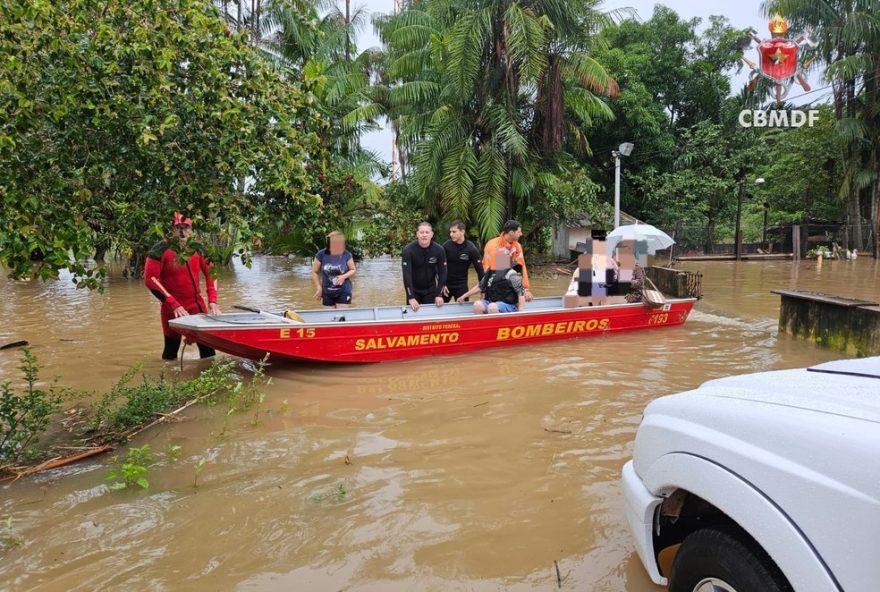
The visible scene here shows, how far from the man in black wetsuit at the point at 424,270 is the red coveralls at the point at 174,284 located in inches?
99.8

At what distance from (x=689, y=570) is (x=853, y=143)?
3094 cm

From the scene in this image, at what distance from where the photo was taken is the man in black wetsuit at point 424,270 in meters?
8.29

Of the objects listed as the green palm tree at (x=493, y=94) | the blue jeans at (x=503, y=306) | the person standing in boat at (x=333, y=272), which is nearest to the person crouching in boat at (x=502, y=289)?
the blue jeans at (x=503, y=306)

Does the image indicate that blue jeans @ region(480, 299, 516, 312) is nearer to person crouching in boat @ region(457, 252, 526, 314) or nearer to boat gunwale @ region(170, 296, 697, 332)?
person crouching in boat @ region(457, 252, 526, 314)

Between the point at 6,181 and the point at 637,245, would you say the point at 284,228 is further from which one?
the point at 637,245

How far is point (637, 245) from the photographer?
37.1 ft

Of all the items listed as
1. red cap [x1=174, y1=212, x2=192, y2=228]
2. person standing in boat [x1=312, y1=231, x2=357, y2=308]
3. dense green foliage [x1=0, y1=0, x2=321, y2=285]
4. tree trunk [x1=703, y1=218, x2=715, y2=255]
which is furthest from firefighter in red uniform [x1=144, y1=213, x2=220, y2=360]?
tree trunk [x1=703, y1=218, x2=715, y2=255]

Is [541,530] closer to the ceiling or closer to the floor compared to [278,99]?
closer to the floor

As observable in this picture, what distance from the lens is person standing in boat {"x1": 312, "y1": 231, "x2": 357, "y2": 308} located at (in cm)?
843

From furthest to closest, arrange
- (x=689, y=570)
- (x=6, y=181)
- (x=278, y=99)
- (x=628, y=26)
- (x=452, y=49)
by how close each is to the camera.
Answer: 1. (x=628, y=26)
2. (x=452, y=49)
3. (x=278, y=99)
4. (x=6, y=181)
5. (x=689, y=570)

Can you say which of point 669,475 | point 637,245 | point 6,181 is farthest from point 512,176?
point 669,475

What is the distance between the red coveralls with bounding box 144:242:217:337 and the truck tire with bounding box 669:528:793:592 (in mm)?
5729

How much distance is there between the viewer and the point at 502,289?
335 inches

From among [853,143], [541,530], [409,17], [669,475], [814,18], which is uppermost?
[814,18]
